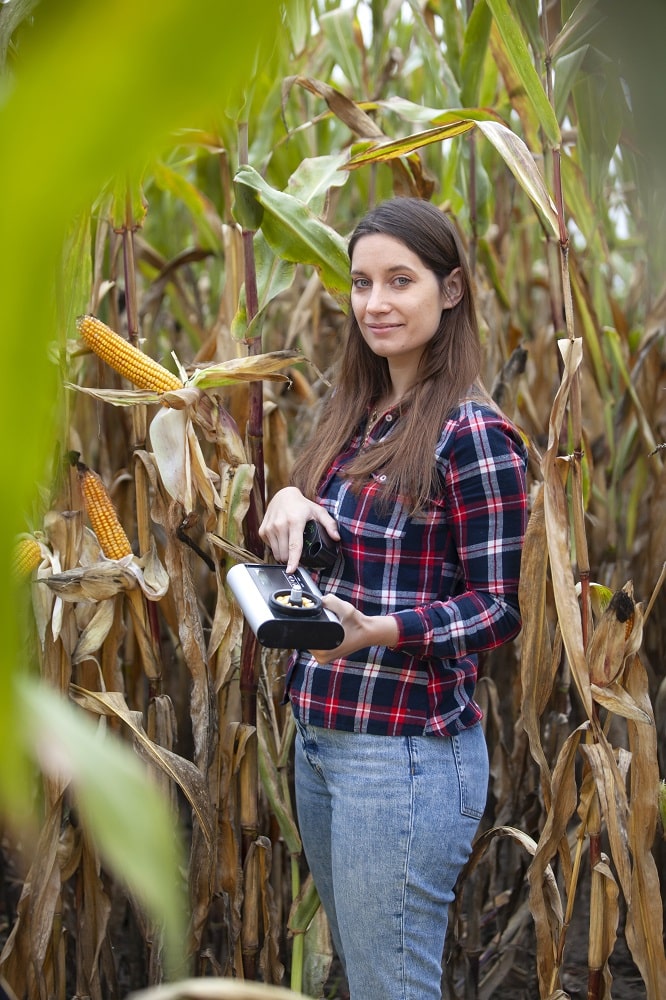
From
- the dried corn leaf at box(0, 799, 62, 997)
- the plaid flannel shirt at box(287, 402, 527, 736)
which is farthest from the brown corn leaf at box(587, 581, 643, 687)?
the dried corn leaf at box(0, 799, 62, 997)

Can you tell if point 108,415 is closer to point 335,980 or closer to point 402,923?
point 402,923

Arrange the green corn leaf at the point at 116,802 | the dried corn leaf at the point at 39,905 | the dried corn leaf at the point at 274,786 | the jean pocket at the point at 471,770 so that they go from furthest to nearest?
the dried corn leaf at the point at 274,786 < the dried corn leaf at the point at 39,905 < the jean pocket at the point at 471,770 < the green corn leaf at the point at 116,802

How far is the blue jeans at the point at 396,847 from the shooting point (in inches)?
54.5

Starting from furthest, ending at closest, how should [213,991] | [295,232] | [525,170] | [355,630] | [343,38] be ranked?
[343,38] < [295,232] < [525,170] < [355,630] < [213,991]

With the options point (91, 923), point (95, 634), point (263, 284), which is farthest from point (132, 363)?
point (91, 923)

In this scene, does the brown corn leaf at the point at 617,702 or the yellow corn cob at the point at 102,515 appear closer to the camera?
the brown corn leaf at the point at 617,702

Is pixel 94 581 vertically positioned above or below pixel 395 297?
below

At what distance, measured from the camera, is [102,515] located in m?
1.58

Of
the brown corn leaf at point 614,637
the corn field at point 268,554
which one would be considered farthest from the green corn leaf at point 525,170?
the brown corn leaf at point 614,637

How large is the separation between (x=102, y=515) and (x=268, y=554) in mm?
297

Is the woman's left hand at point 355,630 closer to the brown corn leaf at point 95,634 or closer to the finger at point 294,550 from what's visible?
the finger at point 294,550

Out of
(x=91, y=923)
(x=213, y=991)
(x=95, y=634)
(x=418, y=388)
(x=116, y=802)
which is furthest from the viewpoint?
(x=91, y=923)

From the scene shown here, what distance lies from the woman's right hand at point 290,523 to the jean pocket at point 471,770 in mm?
358

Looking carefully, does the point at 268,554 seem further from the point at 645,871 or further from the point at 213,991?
the point at 213,991
